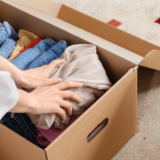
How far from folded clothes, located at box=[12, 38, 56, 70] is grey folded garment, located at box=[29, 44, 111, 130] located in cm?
12

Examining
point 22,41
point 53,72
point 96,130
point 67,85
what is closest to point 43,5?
point 22,41

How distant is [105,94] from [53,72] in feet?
Result: 0.68

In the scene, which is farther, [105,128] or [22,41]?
[22,41]

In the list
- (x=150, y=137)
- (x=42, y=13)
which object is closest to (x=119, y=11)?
(x=42, y=13)

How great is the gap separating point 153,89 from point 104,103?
495mm

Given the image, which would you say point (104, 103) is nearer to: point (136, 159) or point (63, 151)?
point (63, 151)

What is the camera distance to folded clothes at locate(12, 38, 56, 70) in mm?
724

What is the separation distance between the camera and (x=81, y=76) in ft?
2.07

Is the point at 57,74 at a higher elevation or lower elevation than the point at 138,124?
higher

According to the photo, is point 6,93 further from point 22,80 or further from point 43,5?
point 43,5

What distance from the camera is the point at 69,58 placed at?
71cm

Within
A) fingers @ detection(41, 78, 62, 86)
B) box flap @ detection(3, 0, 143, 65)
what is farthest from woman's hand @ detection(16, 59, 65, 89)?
box flap @ detection(3, 0, 143, 65)

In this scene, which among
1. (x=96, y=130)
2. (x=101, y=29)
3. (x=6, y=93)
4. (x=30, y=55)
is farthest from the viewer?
(x=101, y=29)

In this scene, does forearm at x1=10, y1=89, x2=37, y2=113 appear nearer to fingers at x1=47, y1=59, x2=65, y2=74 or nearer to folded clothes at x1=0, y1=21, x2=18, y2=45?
fingers at x1=47, y1=59, x2=65, y2=74
